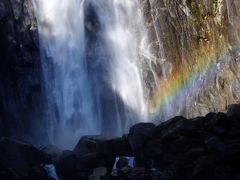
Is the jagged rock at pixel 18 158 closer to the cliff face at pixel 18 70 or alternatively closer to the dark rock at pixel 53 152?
the dark rock at pixel 53 152

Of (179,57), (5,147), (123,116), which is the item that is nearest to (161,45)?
(179,57)

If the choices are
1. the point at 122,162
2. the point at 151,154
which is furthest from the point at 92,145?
the point at 151,154

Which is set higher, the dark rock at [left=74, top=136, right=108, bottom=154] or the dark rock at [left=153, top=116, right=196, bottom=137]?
the dark rock at [left=153, top=116, right=196, bottom=137]

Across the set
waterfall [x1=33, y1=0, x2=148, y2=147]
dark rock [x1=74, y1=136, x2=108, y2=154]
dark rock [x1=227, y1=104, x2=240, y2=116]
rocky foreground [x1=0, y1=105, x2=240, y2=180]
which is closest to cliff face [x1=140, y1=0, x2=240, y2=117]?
dark rock [x1=227, y1=104, x2=240, y2=116]

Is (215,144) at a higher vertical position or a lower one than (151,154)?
higher

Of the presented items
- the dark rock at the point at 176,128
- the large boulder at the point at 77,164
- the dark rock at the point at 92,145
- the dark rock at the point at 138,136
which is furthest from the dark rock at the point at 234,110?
the large boulder at the point at 77,164

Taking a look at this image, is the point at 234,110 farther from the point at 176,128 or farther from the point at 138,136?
the point at 138,136

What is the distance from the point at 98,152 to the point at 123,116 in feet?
33.9

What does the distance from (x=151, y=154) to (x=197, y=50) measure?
9.01m

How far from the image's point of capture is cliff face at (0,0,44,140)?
114 ft

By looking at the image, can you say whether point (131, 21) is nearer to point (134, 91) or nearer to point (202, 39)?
point (134, 91)

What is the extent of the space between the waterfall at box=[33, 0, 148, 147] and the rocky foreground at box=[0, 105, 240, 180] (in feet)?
25.9

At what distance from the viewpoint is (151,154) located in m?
28.8

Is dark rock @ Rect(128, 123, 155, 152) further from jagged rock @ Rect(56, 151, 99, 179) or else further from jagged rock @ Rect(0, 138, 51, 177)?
jagged rock @ Rect(0, 138, 51, 177)
